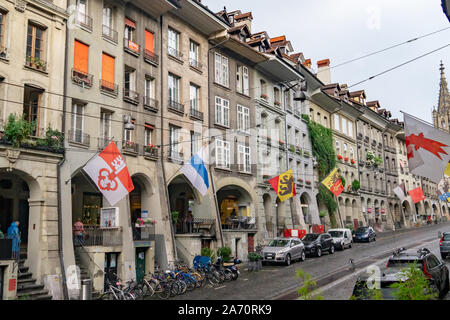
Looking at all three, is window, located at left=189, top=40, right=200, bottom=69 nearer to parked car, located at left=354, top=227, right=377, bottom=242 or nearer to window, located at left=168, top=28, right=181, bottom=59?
window, located at left=168, top=28, right=181, bottom=59

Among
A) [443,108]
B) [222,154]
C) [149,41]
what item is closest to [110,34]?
[149,41]

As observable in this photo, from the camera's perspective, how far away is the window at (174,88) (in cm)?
2800

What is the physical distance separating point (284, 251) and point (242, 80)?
14.8 meters

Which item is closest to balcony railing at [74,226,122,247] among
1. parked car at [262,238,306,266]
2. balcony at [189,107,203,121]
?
parked car at [262,238,306,266]

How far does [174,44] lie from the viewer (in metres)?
29.0

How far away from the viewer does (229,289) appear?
64.0 ft

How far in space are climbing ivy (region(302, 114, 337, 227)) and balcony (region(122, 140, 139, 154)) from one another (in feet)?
78.3

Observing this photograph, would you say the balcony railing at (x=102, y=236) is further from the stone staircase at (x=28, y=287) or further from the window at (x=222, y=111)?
the window at (x=222, y=111)

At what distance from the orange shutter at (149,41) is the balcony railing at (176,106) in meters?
3.38

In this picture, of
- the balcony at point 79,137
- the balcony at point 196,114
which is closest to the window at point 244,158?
the balcony at point 196,114

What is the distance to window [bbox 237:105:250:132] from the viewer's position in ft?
112

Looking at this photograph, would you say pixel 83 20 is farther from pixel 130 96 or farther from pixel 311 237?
pixel 311 237

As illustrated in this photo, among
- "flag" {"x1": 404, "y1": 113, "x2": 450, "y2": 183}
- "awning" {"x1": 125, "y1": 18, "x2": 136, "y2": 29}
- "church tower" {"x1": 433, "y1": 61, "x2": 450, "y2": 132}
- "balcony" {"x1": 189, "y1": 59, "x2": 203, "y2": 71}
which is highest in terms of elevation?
"church tower" {"x1": 433, "y1": 61, "x2": 450, "y2": 132}
